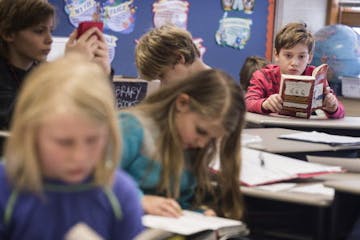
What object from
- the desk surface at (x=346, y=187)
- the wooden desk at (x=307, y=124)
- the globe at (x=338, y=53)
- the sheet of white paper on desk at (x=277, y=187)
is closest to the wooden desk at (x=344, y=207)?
the desk surface at (x=346, y=187)

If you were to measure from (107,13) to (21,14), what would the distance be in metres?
1.68

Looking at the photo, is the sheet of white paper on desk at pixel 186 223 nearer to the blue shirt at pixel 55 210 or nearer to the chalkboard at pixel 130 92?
the blue shirt at pixel 55 210

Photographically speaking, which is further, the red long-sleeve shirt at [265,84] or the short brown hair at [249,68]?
the short brown hair at [249,68]

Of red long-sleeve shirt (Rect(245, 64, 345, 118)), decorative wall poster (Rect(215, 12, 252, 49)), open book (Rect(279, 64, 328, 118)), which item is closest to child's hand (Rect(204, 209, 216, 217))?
open book (Rect(279, 64, 328, 118))

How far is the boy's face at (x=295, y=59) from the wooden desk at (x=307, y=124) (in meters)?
0.27

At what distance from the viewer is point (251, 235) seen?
191 centimetres

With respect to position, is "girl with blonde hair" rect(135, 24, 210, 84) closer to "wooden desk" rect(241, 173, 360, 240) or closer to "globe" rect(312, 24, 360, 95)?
"wooden desk" rect(241, 173, 360, 240)

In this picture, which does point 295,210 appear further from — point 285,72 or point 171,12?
point 171,12

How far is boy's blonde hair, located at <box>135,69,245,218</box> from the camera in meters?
1.56

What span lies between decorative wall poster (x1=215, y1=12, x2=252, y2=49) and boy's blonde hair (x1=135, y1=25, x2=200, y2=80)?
2.13m

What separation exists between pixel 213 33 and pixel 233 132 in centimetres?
268

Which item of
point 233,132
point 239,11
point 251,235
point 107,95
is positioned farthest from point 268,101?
point 107,95

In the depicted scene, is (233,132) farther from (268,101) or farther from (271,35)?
(271,35)

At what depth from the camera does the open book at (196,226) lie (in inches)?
53.1
